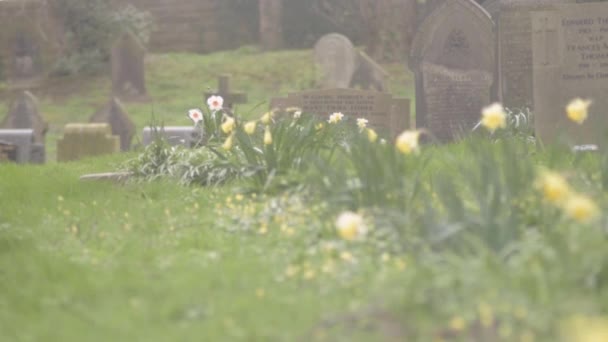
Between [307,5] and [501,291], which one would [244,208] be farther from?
[307,5]

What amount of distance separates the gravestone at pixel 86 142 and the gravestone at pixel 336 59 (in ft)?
22.9

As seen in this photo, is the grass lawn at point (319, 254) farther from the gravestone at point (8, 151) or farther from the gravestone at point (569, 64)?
the gravestone at point (8, 151)

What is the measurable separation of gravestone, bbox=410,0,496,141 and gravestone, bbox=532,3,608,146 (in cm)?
370

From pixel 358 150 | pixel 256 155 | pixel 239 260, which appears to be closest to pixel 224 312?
pixel 239 260

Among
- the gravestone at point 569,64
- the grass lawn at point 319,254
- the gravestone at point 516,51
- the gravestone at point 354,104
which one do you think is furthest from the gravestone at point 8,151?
A: the gravestone at point 569,64

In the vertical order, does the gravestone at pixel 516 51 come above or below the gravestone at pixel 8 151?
above

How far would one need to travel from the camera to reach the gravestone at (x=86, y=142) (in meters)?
16.2

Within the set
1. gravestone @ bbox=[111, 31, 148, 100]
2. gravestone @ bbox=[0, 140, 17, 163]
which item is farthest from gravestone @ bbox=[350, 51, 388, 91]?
gravestone @ bbox=[0, 140, 17, 163]

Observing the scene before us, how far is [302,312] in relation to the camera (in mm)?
4090

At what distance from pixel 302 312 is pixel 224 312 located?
29 cm

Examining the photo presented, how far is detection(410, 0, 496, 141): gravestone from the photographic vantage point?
12938 millimetres

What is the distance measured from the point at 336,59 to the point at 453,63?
9.59 meters

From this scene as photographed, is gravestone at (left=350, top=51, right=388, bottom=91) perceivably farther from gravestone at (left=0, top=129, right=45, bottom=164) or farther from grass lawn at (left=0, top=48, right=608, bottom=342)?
grass lawn at (left=0, top=48, right=608, bottom=342)

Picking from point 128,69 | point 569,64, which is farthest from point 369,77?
point 569,64
